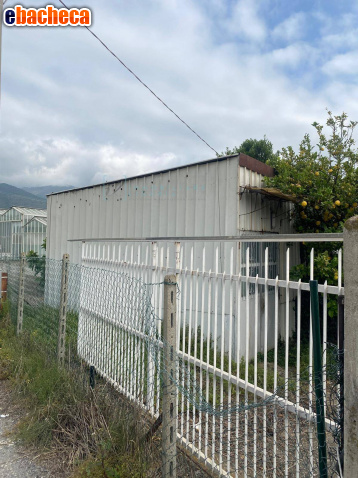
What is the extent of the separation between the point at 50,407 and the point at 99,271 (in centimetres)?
158

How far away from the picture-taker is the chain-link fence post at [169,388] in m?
2.37

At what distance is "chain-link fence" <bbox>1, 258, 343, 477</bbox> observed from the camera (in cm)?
214

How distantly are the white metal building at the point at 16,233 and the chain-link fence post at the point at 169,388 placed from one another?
43.0 feet

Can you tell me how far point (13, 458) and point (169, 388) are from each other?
1.71m

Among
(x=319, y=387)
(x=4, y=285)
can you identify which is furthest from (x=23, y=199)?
(x=319, y=387)

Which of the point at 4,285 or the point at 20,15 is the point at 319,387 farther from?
the point at 4,285

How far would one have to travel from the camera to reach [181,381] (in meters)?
2.87

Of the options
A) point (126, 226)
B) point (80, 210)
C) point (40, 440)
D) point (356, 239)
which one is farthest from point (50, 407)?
point (80, 210)

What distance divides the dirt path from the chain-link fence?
83 cm

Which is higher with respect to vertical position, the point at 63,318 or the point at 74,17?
the point at 74,17

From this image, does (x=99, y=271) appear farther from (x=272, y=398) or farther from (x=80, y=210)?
(x=80, y=210)

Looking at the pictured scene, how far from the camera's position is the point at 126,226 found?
8.39 m

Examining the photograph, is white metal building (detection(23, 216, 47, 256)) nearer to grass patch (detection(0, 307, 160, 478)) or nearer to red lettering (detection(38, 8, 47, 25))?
red lettering (detection(38, 8, 47, 25))

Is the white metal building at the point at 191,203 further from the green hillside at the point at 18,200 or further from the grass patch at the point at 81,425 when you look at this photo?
the green hillside at the point at 18,200
